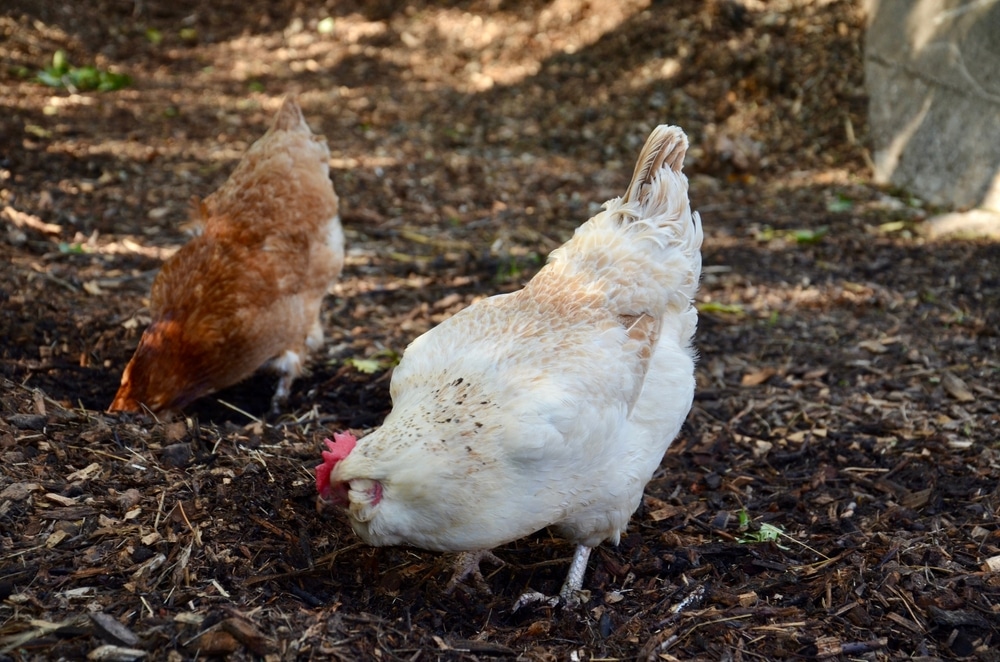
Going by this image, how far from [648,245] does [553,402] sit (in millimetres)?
1033

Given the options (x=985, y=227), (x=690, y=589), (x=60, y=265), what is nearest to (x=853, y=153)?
(x=985, y=227)

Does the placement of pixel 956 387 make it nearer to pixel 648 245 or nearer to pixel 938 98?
pixel 648 245

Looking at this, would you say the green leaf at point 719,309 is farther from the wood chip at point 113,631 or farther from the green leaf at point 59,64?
the green leaf at point 59,64

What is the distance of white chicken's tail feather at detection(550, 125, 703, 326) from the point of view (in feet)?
10.8

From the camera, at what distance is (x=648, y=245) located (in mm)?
3404

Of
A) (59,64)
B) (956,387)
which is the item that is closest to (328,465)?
(956,387)

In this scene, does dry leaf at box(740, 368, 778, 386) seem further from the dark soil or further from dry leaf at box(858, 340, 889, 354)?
dry leaf at box(858, 340, 889, 354)

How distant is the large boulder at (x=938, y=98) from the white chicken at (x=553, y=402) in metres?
4.36

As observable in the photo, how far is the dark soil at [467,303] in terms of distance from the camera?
112 inches

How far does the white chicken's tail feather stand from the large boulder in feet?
14.3

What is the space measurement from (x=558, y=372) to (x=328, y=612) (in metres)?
1.09

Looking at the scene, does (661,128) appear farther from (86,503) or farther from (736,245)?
(736,245)

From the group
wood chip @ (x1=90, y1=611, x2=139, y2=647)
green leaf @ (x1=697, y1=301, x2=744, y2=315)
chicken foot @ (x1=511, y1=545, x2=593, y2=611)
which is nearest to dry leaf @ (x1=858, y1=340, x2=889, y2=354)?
green leaf @ (x1=697, y1=301, x2=744, y2=315)

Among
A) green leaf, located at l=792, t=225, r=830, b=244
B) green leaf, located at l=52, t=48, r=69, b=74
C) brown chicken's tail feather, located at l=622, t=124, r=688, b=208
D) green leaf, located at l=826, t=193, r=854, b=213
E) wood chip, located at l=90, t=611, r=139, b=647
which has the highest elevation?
brown chicken's tail feather, located at l=622, t=124, r=688, b=208
